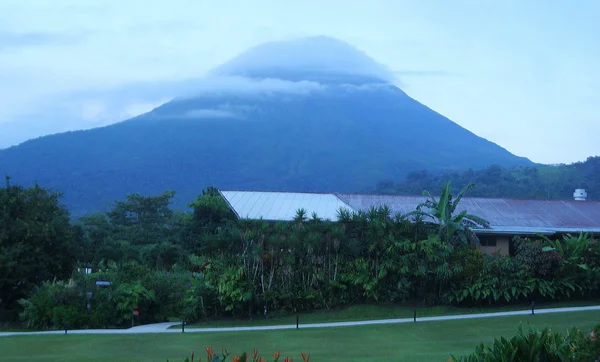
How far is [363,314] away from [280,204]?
774 centimetres

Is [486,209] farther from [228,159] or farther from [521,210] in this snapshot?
[228,159]

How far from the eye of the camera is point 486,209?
2758 cm

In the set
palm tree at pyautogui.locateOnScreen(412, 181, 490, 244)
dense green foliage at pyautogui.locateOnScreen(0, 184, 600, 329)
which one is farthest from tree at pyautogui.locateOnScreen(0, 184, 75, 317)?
palm tree at pyautogui.locateOnScreen(412, 181, 490, 244)

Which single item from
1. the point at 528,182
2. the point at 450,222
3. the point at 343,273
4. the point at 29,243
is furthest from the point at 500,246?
the point at 528,182

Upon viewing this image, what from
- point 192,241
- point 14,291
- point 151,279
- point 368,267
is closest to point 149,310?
point 151,279

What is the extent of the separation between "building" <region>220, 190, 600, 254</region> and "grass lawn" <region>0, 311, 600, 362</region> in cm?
619

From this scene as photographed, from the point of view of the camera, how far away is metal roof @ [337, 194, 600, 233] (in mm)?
25891

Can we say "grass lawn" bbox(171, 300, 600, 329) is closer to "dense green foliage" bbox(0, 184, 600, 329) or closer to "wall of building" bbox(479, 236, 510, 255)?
"dense green foliage" bbox(0, 184, 600, 329)

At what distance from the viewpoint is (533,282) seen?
2125cm

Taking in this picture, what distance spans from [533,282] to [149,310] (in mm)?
12734

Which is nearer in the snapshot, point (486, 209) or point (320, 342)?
point (320, 342)

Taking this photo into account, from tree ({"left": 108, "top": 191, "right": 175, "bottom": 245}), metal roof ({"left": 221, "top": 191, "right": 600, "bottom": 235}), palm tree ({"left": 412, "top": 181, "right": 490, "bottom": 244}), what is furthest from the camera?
tree ({"left": 108, "top": 191, "right": 175, "bottom": 245})

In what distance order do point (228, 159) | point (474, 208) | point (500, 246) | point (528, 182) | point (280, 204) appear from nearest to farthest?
point (500, 246)
point (474, 208)
point (280, 204)
point (528, 182)
point (228, 159)

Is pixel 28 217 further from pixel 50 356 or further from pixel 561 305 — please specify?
pixel 561 305
